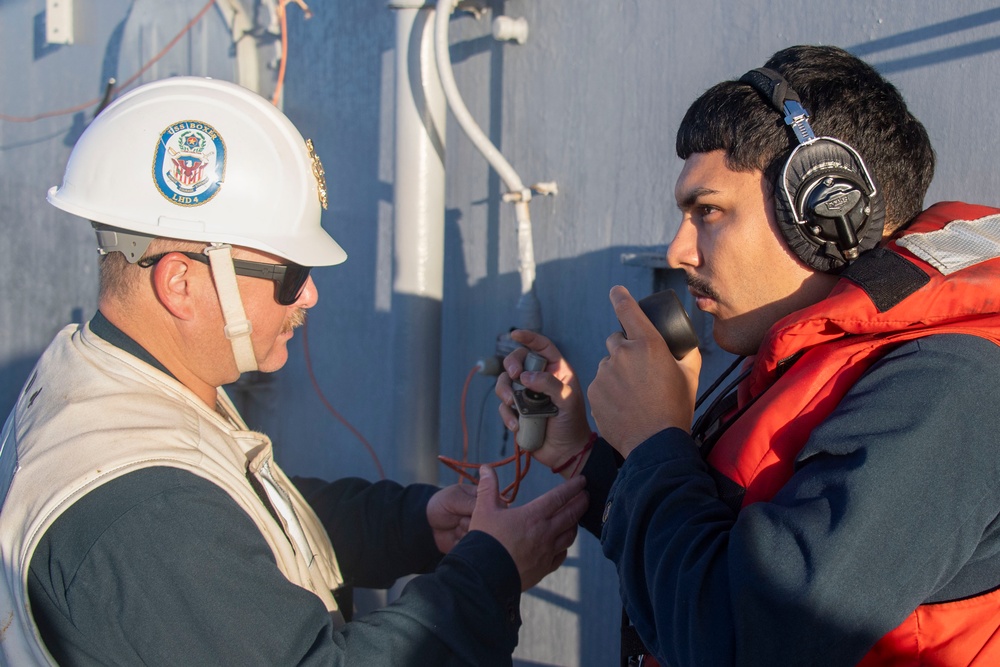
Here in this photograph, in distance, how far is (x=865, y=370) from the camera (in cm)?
133

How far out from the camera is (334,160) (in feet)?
12.4

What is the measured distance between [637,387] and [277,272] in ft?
2.99

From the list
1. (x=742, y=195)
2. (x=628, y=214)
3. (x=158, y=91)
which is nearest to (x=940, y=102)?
(x=742, y=195)

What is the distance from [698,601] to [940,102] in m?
1.30

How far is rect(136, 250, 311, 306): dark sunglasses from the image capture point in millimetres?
1896

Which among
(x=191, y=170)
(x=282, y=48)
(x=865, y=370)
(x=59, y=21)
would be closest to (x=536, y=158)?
(x=191, y=170)

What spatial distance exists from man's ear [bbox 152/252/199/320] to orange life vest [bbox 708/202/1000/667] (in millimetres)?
1205

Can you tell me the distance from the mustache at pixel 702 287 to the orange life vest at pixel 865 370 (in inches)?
9.3

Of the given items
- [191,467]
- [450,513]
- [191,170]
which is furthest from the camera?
[450,513]

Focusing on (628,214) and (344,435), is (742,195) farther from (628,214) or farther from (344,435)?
(344,435)

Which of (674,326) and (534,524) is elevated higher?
(674,326)

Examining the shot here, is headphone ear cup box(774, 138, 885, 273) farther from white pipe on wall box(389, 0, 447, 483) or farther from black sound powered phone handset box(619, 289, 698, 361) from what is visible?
white pipe on wall box(389, 0, 447, 483)

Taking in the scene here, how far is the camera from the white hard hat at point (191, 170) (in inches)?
73.7

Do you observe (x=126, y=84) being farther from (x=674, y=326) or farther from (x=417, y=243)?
(x=674, y=326)
